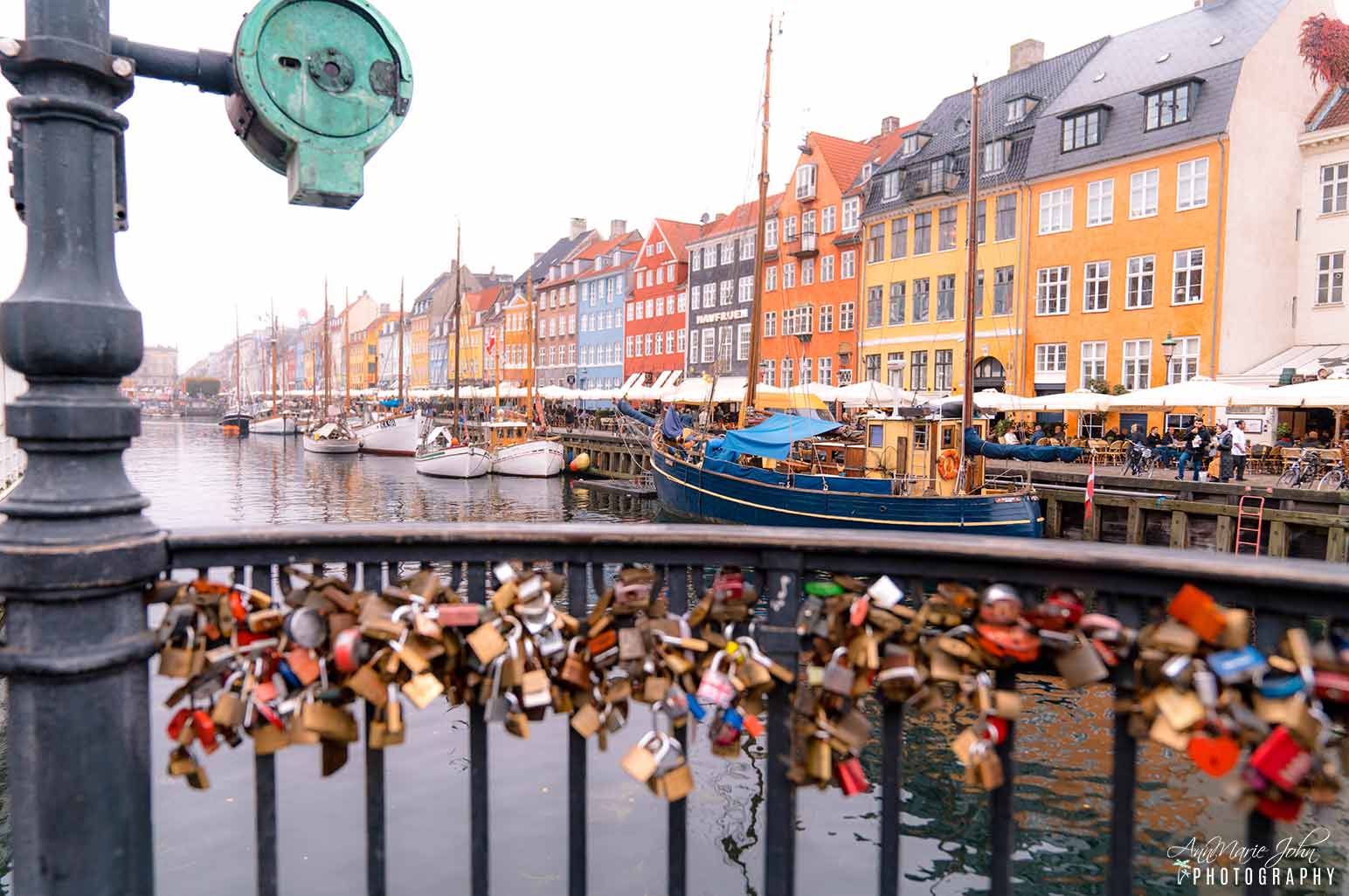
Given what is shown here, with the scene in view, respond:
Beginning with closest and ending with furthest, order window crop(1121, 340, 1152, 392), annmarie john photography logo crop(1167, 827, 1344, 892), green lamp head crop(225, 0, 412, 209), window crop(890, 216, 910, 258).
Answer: green lamp head crop(225, 0, 412, 209) < annmarie john photography logo crop(1167, 827, 1344, 892) < window crop(1121, 340, 1152, 392) < window crop(890, 216, 910, 258)


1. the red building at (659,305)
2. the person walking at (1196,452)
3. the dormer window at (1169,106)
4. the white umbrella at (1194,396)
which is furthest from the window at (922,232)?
the red building at (659,305)

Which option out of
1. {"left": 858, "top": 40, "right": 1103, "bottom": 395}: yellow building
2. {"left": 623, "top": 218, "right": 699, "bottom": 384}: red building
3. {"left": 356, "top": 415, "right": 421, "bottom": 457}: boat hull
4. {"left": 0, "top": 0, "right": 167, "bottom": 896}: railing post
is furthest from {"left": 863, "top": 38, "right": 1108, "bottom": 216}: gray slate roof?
{"left": 0, "top": 0, "right": 167, "bottom": 896}: railing post

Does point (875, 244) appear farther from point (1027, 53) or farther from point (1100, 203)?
point (1100, 203)

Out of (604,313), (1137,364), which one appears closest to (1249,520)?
(1137,364)

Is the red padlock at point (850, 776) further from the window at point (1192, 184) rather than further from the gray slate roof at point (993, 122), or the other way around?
the gray slate roof at point (993, 122)

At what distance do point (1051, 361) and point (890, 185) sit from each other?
12310 millimetres

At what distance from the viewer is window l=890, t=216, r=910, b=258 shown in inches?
1617

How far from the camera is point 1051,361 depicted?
1348 inches

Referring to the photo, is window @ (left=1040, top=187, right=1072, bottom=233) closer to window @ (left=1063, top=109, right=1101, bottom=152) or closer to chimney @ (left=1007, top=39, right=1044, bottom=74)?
window @ (left=1063, top=109, right=1101, bottom=152)

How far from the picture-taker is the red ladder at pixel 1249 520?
60.5 feet

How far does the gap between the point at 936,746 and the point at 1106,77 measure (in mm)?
33360

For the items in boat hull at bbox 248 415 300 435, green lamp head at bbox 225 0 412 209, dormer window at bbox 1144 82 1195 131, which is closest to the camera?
green lamp head at bbox 225 0 412 209

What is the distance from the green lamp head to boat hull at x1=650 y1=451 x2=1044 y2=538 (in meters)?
14.4

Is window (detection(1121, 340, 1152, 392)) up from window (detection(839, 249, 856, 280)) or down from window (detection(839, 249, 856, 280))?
down
